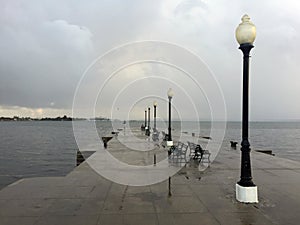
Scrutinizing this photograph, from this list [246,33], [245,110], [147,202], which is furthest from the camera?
[245,110]

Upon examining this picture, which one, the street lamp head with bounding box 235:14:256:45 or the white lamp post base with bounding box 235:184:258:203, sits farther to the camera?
the street lamp head with bounding box 235:14:256:45

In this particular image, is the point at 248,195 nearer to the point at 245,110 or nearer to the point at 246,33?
the point at 245,110

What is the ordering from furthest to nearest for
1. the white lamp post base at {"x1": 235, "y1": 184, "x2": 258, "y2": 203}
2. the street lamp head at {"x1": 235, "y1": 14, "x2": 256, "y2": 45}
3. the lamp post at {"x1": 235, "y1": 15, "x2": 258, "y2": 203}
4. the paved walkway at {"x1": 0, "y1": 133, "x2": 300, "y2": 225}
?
the street lamp head at {"x1": 235, "y1": 14, "x2": 256, "y2": 45}
the lamp post at {"x1": 235, "y1": 15, "x2": 258, "y2": 203}
the white lamp post base at {"x1": 235, "y1": 184, "x2": 258, "y2": 203}
the paved walkway at {"x1": 0, "y1": 133, "x2": 300, "y2": 225}

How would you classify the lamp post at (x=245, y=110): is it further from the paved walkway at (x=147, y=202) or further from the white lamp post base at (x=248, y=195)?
the paved walkway at (x=147, y=202)

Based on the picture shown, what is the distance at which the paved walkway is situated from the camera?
7.23 m

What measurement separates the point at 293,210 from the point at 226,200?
1.56m

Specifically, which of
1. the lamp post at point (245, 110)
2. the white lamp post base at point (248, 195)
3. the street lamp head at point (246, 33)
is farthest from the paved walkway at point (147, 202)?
the street lamp head at point (246, 33)

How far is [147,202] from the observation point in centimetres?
852

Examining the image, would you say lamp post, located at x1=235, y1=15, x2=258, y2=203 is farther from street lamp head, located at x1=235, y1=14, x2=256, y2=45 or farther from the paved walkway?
the paved walkway

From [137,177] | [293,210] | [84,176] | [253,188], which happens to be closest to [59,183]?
[84,176]

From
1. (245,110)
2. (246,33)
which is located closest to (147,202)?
(245,110)

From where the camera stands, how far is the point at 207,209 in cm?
792

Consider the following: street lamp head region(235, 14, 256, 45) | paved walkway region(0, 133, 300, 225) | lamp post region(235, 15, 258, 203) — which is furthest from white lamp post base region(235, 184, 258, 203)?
street lamp head region(235, 14, 256, 45)

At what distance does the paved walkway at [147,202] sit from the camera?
23.7 feet
